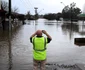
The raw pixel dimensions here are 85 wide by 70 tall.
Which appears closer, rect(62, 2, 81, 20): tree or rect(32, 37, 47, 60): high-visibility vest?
rect(32, 37, 47, 60): high-visibility vest

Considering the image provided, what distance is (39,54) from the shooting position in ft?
25.6

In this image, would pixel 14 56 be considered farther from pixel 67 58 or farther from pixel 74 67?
pixel 74 67

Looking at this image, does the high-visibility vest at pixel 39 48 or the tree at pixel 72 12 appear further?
→ the tree at pixel 72 12

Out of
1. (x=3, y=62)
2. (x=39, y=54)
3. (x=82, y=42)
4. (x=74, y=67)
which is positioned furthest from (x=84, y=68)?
(x=82, y=42)

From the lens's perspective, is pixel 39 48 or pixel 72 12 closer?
pixel 39 48

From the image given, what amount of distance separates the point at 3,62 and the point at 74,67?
10.3 feet

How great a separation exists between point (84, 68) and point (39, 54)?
2.86 m

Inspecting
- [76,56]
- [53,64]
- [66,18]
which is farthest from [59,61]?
[66,18]

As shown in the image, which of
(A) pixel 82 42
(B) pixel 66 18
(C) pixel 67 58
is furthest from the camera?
(B) pixel 66 18

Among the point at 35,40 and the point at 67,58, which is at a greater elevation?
the point at 35,40

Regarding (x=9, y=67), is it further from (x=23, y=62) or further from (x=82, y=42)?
(x=82, y=42)

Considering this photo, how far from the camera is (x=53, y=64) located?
11273 mm

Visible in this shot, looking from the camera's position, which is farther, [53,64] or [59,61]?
[59,61]

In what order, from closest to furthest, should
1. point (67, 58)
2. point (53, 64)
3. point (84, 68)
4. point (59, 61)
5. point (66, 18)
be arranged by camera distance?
point (84, 68) → point (53, 64) → point (59, 61) → point (67, 58) → point (66, 18)
